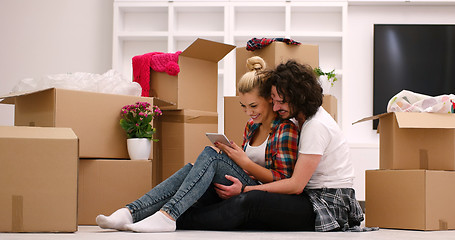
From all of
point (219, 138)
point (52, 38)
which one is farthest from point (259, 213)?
point (52, 38)

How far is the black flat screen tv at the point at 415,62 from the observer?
13.6 feet

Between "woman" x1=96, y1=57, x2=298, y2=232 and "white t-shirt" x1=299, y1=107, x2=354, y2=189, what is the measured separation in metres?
0.08

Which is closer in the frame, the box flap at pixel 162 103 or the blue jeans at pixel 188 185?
the blue jeans at pixel 188 185

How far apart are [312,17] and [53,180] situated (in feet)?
9.18

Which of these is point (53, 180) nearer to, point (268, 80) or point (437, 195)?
point (268, 80)

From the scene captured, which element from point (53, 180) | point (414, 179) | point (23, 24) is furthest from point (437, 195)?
point (23, 24)

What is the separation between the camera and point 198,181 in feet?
6.46

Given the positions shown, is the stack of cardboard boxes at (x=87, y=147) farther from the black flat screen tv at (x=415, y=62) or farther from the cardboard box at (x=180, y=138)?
the black flat screen tv at (x=415, y=62)

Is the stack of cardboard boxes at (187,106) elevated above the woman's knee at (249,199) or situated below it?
above

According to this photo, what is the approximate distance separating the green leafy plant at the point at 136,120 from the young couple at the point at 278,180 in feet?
1.54

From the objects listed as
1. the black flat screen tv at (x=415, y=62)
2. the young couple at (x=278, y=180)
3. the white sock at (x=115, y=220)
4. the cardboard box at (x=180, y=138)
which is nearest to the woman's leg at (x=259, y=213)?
the young couple at (x=278, y=180)

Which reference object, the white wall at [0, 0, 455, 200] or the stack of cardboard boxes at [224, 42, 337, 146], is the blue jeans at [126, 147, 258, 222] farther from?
the white wall at [0, 0, 455, 200]

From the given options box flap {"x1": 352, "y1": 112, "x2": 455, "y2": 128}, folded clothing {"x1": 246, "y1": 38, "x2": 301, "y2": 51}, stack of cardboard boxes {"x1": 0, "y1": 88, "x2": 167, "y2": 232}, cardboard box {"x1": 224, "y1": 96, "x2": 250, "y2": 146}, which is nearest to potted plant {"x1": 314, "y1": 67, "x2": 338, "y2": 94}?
folded clothing {"x1": 246, "y1": 38, "x2": 301, "y2": 51}

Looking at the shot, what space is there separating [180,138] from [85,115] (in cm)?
55
